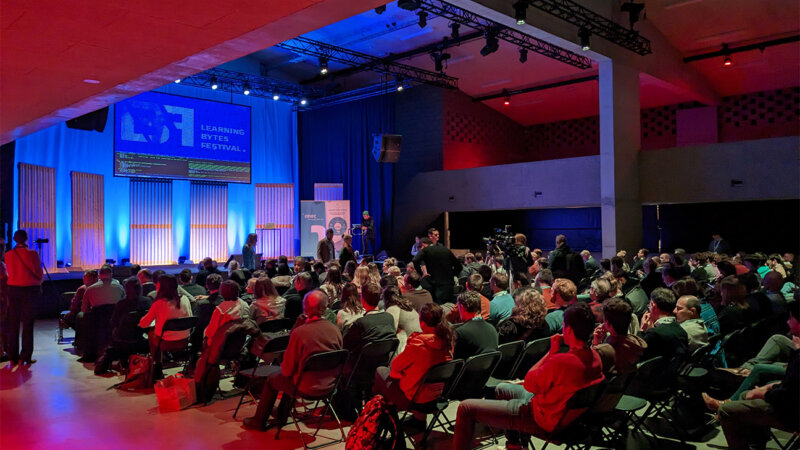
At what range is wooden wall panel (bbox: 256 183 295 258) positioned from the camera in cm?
1703

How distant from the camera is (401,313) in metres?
4.84

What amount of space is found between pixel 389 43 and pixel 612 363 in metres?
12.4

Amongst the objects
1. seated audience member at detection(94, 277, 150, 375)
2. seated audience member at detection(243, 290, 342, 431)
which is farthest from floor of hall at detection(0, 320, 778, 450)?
seated audience member at detection(243, 290, 342, 431)

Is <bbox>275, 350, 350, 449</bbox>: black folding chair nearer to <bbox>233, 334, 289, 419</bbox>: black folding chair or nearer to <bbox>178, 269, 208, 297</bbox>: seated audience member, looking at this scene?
<bbox>233, 334, 289, 419</bbox>: black folding chair

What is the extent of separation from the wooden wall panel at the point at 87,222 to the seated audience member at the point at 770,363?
1330 cm

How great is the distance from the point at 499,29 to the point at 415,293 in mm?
7635

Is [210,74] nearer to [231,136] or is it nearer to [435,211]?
[231,136]

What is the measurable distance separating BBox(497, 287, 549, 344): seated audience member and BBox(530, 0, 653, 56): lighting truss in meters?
6.43

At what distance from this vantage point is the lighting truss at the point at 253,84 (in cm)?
1452

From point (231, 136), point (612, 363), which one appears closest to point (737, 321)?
point (612, 363)

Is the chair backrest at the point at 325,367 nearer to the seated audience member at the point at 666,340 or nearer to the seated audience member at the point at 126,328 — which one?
the seated audience member at the point at 666,340

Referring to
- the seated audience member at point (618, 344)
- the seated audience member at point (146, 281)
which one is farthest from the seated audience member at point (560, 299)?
the seated audience member at point (146, 281)

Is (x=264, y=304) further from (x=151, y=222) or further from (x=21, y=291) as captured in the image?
(x=151, y=222)

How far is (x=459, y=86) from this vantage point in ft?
55.3
